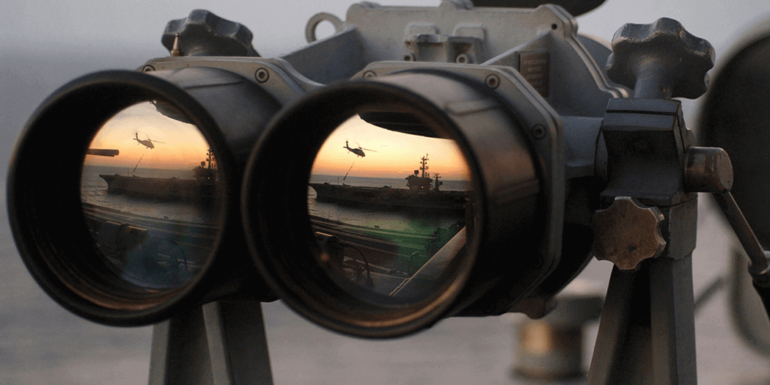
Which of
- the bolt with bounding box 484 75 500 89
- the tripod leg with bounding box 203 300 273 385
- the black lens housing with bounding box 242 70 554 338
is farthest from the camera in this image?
the tripod leg with bounding box 203 300 273 385

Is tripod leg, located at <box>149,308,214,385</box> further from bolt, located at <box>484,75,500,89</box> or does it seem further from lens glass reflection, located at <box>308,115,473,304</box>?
bolt, located at <box>484,75,500,89</box>

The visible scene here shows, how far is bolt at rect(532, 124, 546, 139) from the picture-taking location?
2.14 ft

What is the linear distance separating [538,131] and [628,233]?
12 cm

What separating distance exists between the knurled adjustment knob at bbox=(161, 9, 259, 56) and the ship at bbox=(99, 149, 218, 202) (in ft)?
0.60

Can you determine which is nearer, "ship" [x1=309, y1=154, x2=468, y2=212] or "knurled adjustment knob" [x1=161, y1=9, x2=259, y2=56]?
"ship" [x1=309, y1=154, x2=468, y2=212]

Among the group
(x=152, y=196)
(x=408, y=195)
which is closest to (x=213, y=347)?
(x=152, y=196)

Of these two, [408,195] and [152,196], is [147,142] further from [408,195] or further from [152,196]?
[408,195]

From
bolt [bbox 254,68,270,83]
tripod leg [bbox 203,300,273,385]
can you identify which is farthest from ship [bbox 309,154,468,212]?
tripod leg [bbox 203,300,273,385]

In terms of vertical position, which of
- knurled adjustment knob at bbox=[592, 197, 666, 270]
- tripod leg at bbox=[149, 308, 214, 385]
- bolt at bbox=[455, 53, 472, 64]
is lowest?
tripod leg at bbox=[149, 308, 214, 385]

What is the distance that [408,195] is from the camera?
0.67 meters

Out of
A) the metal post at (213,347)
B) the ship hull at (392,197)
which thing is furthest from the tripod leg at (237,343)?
the ship hull at (392,197)

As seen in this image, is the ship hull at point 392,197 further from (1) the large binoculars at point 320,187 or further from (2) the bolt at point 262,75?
(2) the bolt at point 262,75

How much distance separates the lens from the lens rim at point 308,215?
0.57m

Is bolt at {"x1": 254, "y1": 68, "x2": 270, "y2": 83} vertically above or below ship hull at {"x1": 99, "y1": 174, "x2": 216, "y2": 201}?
above
